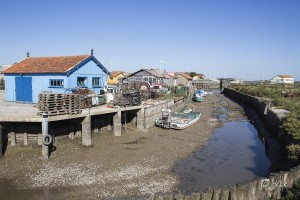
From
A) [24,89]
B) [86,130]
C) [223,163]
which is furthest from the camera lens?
[24,89]

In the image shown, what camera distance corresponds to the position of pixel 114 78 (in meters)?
71.6

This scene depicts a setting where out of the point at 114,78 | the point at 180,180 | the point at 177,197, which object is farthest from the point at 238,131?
the point at 114,78

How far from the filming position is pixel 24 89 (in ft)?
84.7

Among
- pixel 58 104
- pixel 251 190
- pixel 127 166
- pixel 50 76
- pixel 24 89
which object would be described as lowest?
pixel 127 166

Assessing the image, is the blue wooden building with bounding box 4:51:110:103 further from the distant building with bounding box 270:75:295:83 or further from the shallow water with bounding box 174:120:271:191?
the distant building with bounding box 270:75:295:83

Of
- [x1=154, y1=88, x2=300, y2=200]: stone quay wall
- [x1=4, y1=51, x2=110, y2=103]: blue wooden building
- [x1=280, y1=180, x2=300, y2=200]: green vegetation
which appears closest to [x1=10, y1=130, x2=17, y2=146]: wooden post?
[x1=4, y1=51, x2=110, y2=103]: blue wooden building

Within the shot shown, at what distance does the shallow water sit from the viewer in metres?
15.9

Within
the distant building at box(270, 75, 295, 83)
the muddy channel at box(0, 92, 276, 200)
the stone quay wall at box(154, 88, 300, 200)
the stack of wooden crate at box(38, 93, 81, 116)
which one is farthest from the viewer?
the distant building at box(270, 75, 295, 83)

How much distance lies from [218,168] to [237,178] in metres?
1.79

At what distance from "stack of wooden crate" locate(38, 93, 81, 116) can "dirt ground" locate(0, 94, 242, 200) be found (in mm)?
2516

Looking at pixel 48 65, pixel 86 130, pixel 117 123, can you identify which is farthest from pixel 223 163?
pixel 48 65

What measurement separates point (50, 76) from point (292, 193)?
21.3 m

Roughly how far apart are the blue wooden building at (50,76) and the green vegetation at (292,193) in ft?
62.0

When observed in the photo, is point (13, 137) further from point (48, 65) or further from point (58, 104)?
point (48, 65)
